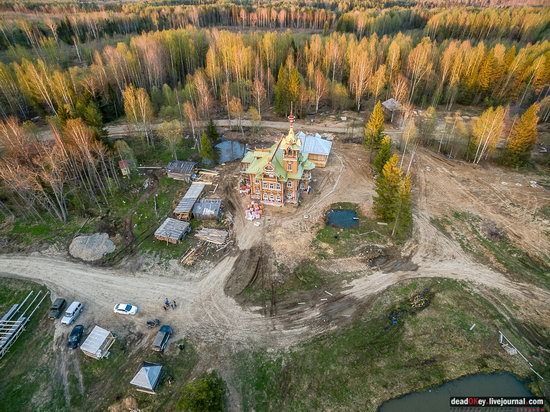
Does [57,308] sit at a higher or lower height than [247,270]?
higher

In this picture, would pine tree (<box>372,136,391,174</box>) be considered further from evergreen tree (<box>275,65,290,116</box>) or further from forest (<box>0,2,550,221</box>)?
evergreen tree (<box>275,65,290,116</box>)

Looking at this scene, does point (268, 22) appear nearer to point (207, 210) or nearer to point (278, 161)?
point (278, 161)

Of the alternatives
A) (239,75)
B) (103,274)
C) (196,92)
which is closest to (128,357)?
(103,274)

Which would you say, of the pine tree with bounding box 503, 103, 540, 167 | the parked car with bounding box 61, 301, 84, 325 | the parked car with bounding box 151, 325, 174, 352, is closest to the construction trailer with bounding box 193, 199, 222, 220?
the parked car with bounding box 151, 325, 174, 352

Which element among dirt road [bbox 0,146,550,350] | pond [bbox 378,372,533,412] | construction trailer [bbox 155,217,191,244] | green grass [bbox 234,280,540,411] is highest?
construction trailer [bbox 155,217,191,244]

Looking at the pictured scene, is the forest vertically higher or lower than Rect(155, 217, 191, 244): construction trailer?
higher

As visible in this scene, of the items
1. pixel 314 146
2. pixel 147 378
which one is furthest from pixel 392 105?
pixel 147 378
